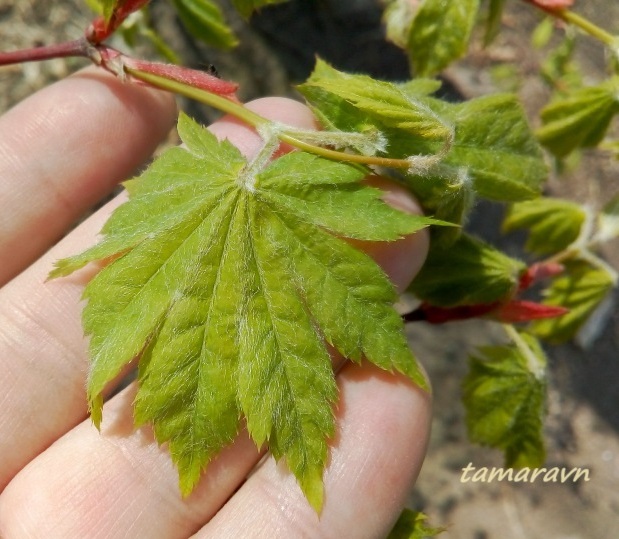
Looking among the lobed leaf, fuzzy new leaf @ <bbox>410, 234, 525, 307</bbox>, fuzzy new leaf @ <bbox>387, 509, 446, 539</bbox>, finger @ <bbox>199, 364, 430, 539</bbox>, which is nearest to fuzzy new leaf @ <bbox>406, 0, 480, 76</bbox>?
the lobed leaf

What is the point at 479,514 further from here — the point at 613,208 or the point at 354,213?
the point at 354,213

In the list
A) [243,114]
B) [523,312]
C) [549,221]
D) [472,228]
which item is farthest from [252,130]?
[472,228]

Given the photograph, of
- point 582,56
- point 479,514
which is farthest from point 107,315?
point 582,56

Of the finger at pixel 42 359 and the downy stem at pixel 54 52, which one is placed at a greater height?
the downy stem at pixel 54 52

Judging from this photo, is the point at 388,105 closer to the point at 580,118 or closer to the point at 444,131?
the point at 444,131

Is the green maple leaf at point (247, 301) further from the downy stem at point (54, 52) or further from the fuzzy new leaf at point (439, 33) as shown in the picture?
the fuzzy new leaf at point (439, 33)

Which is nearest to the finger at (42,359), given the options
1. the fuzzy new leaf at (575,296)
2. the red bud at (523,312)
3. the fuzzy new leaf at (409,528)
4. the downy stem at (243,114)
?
the downy stem at (243,114)

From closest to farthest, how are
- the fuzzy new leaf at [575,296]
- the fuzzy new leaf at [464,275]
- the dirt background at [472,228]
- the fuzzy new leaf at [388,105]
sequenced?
the fuzzy new leaf at [388,105]
the fuzzy new leaf at [464,275]
the fuzzy new leaf at [575,296]
the dirt background at [472,228]
